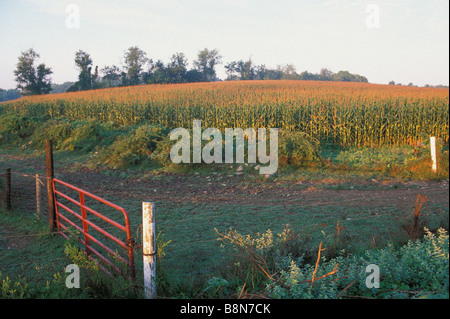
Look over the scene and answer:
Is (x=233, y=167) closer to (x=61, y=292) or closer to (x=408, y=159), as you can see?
(x=408, y=159)

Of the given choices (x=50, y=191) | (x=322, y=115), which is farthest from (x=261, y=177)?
(x=322, y=115)

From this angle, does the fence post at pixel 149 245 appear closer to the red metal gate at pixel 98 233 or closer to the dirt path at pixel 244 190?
the red metal gate at pixel 98 233

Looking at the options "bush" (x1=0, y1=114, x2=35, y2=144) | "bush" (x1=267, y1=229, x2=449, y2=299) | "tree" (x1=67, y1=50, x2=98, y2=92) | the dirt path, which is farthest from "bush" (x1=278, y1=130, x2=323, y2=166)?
"tree" (x1=67, y1=50, x2=98, y2=92)

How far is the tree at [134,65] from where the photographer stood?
119 feet

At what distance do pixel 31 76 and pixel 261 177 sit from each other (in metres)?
33.2

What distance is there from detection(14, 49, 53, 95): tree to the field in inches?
673

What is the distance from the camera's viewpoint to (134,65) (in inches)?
1455

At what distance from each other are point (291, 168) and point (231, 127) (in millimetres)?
4789

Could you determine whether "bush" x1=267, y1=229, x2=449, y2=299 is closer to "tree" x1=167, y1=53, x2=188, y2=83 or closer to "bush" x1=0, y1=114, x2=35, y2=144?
"bush" x1=0, y1=114, x2=35, y2=144

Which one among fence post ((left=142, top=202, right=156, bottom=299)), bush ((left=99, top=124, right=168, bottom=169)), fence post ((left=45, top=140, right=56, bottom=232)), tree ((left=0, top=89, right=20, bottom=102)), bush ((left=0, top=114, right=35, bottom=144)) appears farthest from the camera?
tree ((left=0, top=89, right=20, bottom=102))

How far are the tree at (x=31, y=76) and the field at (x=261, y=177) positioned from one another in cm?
1710

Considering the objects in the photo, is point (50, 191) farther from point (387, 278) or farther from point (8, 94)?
point (8, 94)

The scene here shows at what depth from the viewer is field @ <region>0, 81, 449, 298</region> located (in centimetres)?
447
